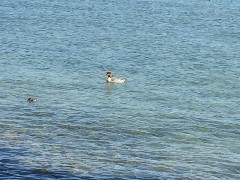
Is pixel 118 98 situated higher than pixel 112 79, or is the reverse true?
pixel 112 79

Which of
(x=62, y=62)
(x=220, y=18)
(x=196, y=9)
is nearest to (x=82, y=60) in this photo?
(x=62, y=62)

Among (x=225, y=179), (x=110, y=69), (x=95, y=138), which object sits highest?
(x=110, y=69)

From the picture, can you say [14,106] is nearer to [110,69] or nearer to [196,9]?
[110,69]

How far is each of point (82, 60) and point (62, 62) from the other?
1959mm

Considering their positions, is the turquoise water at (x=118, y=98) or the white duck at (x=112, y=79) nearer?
the turquoise water at (x=118, y=98)

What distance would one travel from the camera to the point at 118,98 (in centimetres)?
4394

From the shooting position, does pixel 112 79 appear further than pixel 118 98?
Yes

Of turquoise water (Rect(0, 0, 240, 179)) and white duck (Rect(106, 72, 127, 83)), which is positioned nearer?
turquoise water (Rect(0, 0, 240, 179))

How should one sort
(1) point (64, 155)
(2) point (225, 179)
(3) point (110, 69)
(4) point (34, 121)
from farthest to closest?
1. (3) point (110, 69)
2. (4) point (34, 121)
3. (1) point (64, 155)
4. (2) point (225, 179)

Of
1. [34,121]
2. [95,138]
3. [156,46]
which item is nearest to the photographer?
[95,138]

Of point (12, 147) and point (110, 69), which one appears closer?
point (12, 147)

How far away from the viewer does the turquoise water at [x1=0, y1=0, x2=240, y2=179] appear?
30781mm

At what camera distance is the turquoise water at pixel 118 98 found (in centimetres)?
3078

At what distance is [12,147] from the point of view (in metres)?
31.9
